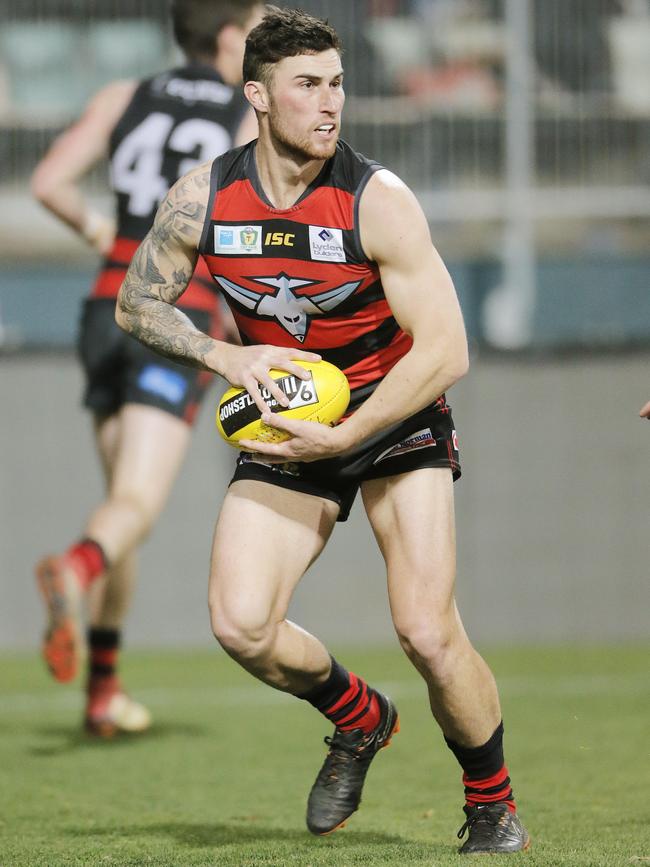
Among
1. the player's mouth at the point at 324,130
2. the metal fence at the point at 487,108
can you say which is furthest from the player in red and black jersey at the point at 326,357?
the metal fence at the point at 487,108

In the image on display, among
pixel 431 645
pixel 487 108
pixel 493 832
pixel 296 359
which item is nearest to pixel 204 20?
pixel 296 359

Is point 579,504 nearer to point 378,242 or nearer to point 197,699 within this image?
point 197,699

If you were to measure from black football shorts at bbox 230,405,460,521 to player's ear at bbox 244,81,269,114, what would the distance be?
1030 millimetres

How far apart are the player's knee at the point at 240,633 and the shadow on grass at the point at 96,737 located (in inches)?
102

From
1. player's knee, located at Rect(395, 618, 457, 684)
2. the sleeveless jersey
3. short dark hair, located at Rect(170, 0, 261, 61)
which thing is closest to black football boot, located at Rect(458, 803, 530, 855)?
player's knee, located at Rect(395, 618, 457, 684)

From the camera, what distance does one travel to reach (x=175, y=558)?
10555mm

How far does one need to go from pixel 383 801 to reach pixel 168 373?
2253mm

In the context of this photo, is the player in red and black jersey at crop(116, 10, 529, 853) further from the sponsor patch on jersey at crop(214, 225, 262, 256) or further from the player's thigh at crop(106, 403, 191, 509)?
the player's thigh at crop(106, 403, 191, 509)

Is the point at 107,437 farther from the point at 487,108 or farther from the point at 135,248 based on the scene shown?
the point at 487,108

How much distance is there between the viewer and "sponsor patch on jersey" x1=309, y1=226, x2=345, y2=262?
433 cm

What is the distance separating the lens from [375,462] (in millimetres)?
4590

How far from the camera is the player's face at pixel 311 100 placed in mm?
4293

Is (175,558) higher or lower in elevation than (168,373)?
lower

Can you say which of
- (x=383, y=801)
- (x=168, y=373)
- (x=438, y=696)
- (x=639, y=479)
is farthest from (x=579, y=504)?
(x=438, y=696)
